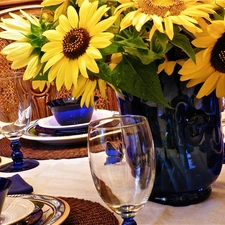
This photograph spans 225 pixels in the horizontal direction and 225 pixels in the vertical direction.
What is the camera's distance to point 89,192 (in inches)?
30.3

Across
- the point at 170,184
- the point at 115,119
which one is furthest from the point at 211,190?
the point at 115,119

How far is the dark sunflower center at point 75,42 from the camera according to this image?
1.88 ft

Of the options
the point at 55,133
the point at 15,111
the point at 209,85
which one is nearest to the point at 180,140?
the point at 209,85

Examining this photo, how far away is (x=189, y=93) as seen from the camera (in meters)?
0.65

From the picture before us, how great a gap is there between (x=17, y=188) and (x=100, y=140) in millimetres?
293

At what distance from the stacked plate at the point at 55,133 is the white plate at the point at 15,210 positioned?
403 mm

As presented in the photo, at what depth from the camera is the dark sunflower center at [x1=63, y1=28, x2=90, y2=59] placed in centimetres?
57

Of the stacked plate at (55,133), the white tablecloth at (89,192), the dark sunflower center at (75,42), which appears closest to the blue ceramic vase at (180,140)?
the white tablecloth at (89,192)

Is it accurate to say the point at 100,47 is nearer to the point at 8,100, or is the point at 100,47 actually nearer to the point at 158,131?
the point at 158,131

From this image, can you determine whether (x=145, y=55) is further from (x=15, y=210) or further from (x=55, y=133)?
(x=55, y=133)

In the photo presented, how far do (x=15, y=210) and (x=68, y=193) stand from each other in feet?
0.54

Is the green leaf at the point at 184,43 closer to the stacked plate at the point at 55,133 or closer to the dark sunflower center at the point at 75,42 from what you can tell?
the dark sunflower center at the point at 75,42

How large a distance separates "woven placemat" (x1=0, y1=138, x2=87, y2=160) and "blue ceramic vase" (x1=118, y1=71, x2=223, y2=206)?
0.35 m

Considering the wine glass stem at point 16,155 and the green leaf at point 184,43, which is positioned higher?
the green leaf at point 184,43
